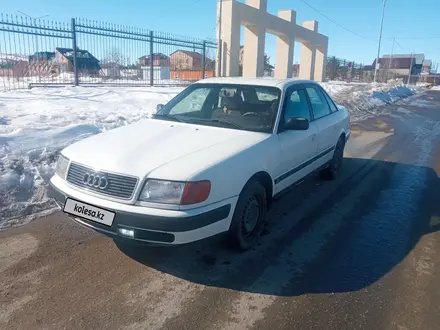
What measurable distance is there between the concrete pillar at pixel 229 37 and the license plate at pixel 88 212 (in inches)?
647

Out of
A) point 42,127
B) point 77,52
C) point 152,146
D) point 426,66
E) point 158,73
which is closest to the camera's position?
point 152,146

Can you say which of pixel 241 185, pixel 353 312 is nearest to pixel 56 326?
pixel 241 185

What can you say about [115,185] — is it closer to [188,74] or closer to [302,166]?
[302,166]

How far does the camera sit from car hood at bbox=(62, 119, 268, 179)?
2818 millimetres

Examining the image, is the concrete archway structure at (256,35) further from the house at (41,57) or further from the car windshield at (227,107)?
the car windshield at (227,107)

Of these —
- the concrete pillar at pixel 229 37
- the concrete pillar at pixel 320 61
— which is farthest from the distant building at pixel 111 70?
the concrete pillar at pixel 320 61

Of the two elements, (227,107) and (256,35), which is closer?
(227,107)

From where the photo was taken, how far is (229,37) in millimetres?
18359

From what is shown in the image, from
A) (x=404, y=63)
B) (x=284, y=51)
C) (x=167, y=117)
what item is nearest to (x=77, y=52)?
(x=167, y=117)

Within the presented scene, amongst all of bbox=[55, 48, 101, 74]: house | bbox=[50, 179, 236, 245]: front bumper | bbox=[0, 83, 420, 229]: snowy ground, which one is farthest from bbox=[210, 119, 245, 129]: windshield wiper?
bbox=[55, 48, 101, 74]: house

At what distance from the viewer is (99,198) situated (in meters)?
2.80

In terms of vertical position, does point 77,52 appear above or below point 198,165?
above

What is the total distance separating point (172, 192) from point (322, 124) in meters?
2.90

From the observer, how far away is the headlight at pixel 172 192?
2.64 meters
